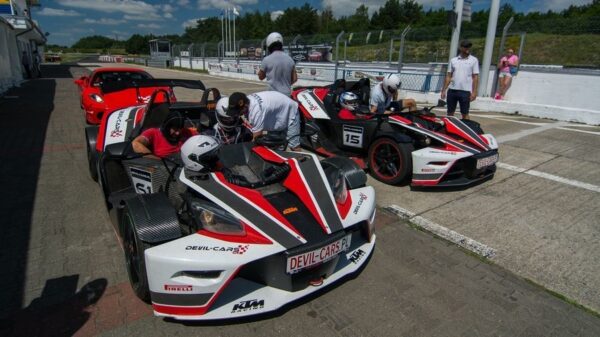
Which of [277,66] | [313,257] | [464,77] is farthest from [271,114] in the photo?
[464,77]

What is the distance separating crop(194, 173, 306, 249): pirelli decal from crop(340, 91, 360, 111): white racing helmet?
129 inches

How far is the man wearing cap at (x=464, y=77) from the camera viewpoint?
20.7 feet

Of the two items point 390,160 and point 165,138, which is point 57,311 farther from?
point 390,160

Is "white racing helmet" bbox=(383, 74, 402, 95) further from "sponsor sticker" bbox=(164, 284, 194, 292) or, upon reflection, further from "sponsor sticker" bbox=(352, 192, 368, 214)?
"sponsor sticker" bbox=(164, 284, 194, 292)

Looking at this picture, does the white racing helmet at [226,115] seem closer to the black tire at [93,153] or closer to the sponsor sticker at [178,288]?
the sponsor sticker at [178,288]

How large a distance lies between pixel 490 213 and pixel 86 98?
8033 mm

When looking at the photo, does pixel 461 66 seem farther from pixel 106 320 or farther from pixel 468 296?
pixel 106 320

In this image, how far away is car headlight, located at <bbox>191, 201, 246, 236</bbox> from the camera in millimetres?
2193

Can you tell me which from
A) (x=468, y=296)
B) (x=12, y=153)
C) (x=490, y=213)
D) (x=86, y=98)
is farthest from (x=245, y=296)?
(x=86, y=98)

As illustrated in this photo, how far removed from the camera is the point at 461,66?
20.8 ft

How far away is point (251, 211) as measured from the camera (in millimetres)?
2285

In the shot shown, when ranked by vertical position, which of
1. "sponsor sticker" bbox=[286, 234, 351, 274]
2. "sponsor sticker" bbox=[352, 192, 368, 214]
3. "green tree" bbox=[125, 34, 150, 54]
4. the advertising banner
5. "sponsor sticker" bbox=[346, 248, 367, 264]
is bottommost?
"sponsor sticker" bbox=[346, 248, 367, 264]

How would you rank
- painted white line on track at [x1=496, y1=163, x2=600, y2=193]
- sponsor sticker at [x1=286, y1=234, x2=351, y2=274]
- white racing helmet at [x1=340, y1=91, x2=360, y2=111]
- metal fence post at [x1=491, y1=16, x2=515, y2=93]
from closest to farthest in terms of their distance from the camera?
sponsor sticker at [x1=286, y1=234, x2=351, y2=274], painted white line on track at [x1=496, y1=163, x2=600, y2=193], white racing helmet at [x1=340, y1=91, x2=360, y2=111], metal fence post at [x1=491, y1=16, x2=515, y2=93]

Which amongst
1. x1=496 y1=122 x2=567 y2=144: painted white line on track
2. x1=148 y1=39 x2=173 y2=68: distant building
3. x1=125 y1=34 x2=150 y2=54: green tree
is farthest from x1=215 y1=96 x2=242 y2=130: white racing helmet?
x1=125 y1=34 x2=150 y2=54: green tree
